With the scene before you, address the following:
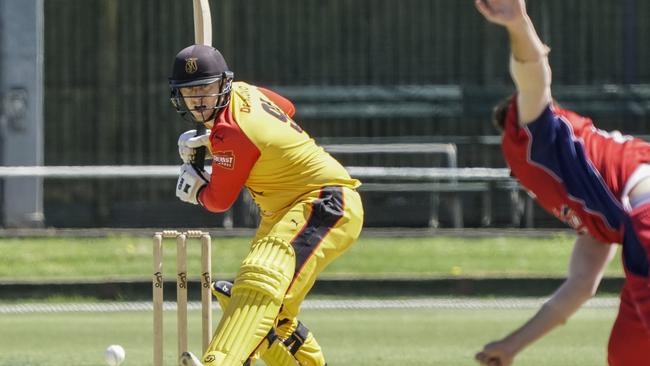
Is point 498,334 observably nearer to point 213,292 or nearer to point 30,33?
point 213,292

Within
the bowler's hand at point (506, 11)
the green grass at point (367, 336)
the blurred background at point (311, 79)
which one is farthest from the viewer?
the blurred background at point (311, 79)

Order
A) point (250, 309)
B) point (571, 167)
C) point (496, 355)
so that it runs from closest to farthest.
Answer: point (496, 355) < point (571, 167) < point (250, 309)

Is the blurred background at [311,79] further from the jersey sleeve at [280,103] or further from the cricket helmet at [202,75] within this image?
the cricket helmet at [202,75]

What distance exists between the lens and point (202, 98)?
262 inches

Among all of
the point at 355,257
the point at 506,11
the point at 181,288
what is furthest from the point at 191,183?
the point at 355,257

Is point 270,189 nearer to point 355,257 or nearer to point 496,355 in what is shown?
point 496,355

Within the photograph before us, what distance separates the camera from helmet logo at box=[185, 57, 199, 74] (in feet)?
21.8

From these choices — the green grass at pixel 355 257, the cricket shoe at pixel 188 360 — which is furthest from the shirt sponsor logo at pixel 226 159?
the green grass at pixel 355 257

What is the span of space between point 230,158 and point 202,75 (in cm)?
43

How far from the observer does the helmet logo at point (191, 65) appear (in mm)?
6637

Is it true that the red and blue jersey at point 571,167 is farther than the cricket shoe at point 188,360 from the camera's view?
No

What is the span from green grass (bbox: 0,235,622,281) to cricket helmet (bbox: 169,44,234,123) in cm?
654

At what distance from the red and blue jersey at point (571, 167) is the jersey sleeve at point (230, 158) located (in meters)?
1.81

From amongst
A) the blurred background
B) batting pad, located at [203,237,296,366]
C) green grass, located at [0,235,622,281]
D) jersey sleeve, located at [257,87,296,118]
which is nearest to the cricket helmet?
jersey sleeve, located at [257,87,296,118]
